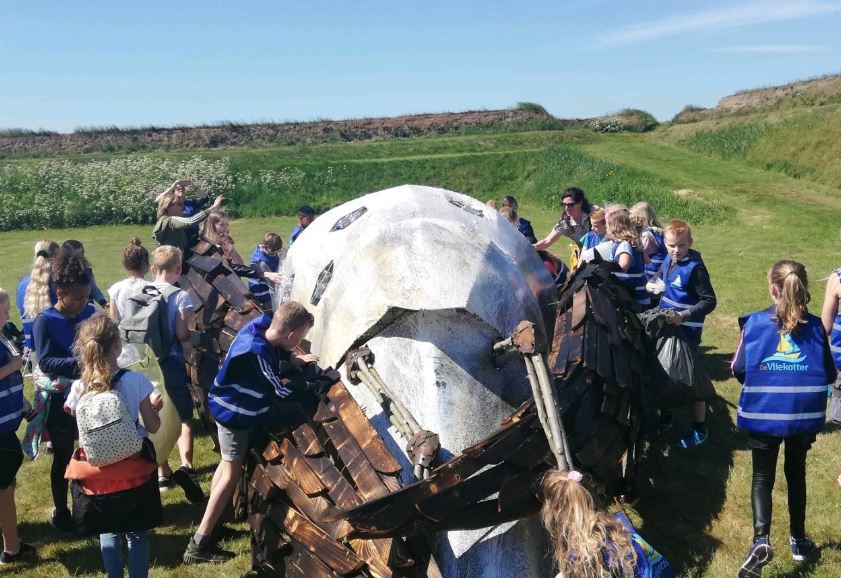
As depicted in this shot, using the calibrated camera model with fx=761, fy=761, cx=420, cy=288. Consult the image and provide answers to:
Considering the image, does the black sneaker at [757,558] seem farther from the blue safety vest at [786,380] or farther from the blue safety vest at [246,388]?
the blue safety vest at [246,388]

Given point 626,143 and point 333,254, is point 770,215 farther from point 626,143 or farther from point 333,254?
point 333,254

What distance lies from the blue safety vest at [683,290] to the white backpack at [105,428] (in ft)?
14.5

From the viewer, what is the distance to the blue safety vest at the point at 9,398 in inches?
185

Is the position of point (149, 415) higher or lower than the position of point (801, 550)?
higher

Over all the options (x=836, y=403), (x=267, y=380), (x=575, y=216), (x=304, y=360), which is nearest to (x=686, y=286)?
(x=836, y=403)

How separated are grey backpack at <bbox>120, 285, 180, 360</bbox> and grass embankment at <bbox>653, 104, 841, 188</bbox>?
24337mm

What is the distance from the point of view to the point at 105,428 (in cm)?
374

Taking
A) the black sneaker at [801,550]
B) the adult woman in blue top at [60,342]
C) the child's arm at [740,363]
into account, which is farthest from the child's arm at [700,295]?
the adult woman in blue top at [60,342]

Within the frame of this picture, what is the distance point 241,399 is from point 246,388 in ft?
0.22

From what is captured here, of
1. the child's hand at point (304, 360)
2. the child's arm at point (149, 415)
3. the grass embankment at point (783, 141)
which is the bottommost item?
the child's arm at point (149, 415)

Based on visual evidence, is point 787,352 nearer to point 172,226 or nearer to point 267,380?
point 267,380

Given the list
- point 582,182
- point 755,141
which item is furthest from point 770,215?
point 755,141

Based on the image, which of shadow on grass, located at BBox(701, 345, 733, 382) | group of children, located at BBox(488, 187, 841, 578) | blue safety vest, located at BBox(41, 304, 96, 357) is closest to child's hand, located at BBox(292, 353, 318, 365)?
blue safety vest, located at BBox(41, 304, 96, 357)

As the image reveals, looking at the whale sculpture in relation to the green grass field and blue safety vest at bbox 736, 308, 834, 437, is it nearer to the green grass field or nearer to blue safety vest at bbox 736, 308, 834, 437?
blue safety vest at bbox 736, 308, 834, 437
